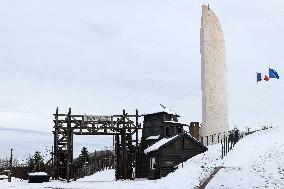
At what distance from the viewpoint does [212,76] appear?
54.4 meters

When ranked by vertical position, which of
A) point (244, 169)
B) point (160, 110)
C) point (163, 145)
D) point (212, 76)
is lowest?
point (244, 169)

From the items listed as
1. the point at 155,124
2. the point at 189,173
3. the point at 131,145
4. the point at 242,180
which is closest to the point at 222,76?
the point at 155,124

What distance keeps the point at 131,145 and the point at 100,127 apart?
4217 millimetres

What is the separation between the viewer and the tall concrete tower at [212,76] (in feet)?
175

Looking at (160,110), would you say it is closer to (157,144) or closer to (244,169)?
(157,144)

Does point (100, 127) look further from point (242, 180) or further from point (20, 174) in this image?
point (20, 174)

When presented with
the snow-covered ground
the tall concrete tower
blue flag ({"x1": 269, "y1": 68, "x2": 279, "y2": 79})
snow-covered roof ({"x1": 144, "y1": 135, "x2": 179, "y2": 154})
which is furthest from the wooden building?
blue flag ({"x1": 269, "y1": 68, "x2": 279, "y2": 79})

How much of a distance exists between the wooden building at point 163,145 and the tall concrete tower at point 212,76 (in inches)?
342

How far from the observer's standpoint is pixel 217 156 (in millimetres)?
33531

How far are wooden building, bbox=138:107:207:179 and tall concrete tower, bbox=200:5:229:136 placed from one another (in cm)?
867

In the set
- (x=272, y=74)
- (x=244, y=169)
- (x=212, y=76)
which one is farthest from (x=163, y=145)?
(x=212, y=76)

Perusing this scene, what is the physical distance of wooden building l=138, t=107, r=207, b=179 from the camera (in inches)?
1599

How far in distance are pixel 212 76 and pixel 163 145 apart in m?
17.5

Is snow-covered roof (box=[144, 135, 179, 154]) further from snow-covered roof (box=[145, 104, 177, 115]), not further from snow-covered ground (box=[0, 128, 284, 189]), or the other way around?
snow-covered ground (box=[0, 128, 284, 189])
